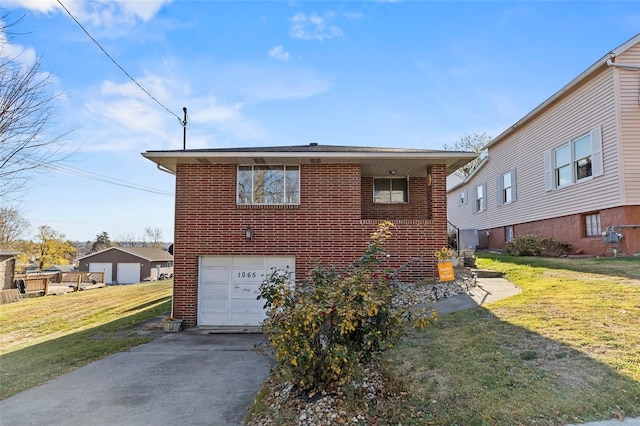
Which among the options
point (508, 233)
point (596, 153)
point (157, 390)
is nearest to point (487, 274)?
point (596, 153)

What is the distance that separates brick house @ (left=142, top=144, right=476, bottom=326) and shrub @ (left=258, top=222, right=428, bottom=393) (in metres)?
5.98

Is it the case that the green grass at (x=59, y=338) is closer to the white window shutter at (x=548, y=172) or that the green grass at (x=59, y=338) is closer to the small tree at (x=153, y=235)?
the white window shutter at (x=548, y=172)

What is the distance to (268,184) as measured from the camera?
10.7m

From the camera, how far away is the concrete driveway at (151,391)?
4.63 metres

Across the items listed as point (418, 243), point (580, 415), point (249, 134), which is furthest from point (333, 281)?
point (249, 134)

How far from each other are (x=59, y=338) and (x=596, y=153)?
16099 mm

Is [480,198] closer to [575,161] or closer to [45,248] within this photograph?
[575,161]

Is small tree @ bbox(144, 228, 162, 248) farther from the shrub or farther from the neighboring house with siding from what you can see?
the shrub

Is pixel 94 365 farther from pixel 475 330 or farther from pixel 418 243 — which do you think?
pixel 418 243

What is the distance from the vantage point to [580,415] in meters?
3.57

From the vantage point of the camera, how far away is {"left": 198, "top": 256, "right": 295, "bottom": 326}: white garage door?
10492 mm

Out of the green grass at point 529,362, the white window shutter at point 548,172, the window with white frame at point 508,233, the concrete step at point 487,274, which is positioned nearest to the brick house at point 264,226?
the concrete step at point 487,274

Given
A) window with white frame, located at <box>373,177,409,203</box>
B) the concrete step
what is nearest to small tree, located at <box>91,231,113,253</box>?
window with white frame, located at <box>373,177,409,203</box>

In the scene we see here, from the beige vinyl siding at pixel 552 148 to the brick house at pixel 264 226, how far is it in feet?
14.5
